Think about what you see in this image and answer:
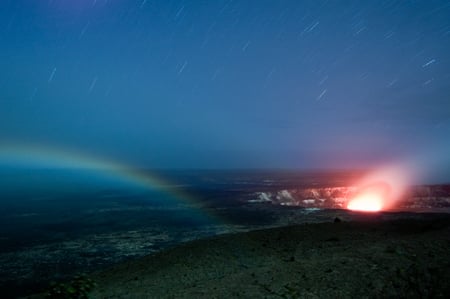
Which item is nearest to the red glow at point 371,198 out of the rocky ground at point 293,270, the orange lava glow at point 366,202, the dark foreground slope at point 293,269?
the orange lava glow at point 366,202

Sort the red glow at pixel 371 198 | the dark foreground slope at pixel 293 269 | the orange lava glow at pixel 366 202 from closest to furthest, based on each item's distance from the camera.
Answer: the dark foreground slope at pixel 293 269 → the red glow at pixel 371 198 → the orange lava glow at pixel 366 202

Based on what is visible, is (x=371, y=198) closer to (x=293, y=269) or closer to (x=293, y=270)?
(x=293, y=269)

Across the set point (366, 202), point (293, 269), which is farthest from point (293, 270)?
point (366, 202)

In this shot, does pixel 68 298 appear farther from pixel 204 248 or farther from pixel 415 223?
pixel 415 223

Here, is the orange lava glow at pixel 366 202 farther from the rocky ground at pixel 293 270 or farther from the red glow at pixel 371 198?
the rocky ground at pixel 293 270

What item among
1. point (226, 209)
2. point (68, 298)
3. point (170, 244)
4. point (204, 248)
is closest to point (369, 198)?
point (226, 209)

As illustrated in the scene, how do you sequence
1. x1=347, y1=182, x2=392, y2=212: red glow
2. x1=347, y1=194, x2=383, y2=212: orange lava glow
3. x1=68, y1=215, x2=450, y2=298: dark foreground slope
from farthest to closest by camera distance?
x1=347, y1=194, x2=383, y2=212: orange lava glow, x1=347, y1=182, x2=392, y2=212: red glow, x1=68, y1=215, x2=450, y2=298: dark foreground slope

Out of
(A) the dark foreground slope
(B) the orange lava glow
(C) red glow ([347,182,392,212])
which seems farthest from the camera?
(B) the orange lava glow

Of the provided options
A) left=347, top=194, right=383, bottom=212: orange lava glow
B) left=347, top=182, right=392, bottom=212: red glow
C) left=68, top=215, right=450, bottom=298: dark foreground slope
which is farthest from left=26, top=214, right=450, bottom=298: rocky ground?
left=347, top=194, right=383, bottom=212: orange lava glow

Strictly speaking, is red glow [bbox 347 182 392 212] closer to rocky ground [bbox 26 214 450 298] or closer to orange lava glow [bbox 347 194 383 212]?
orange lava glow [bbox 347 194 383 212]
